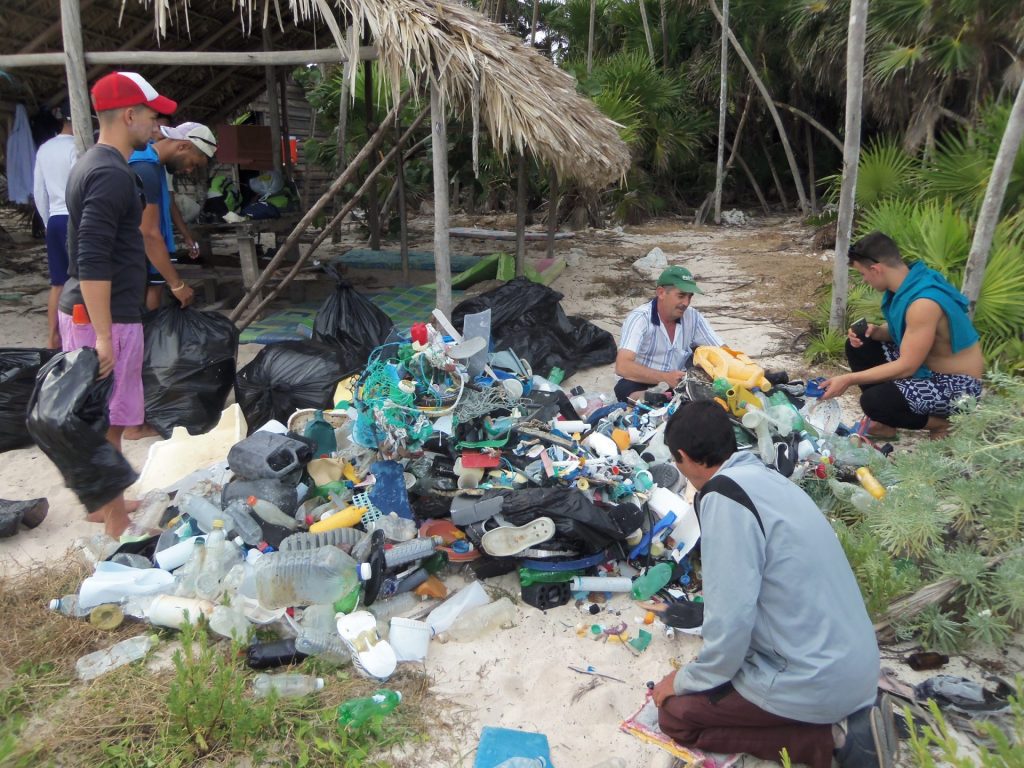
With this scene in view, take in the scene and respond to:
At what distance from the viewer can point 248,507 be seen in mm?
3193

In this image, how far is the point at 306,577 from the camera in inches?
112

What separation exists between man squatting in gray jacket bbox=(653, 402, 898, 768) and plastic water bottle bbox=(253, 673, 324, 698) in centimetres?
125

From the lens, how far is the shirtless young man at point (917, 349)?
3768mm

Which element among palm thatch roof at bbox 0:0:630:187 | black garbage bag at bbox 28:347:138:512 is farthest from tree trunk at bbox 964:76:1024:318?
black garbage bag at bbox 28:347:138:512

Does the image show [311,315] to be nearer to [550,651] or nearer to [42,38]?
[42,38]

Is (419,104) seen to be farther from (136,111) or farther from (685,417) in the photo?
(685,417)

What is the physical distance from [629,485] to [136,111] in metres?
2.74

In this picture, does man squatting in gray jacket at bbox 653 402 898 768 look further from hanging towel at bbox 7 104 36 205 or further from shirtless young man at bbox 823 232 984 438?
hanging towel at bbox 7 104 36 205

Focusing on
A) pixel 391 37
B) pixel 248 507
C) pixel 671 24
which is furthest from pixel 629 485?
pixel 671 24

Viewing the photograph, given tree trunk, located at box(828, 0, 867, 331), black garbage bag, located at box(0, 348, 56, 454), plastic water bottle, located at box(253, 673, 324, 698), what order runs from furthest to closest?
tree trunk, located at box(828, 0, 867, 331) < black garbage bag, located at box(0, 348, 56, 454) < plastic water bottle, located at box(253, 673, 324, 698)

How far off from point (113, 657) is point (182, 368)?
226cm

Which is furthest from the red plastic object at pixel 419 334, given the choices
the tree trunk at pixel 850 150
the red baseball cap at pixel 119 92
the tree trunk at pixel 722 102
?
the tree trunk at pixel 722 102

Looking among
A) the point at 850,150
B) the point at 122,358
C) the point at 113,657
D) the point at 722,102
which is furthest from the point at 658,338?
the point at 722,102

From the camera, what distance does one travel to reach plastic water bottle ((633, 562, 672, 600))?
9.84 feet
